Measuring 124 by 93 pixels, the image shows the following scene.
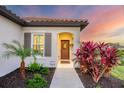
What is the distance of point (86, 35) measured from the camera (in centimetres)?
1759

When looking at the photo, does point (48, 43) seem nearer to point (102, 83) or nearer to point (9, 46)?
point (9, 46)

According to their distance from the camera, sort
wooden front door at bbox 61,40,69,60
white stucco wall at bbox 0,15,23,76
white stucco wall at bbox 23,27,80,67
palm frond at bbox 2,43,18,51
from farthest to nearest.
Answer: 1. wooden front door at bbox 61,40,69,60
2. white stucco wall at bbox 23,27,80,67
3. white stucco wall at bbox 0,15,23,76
4. palm frond at bbox 2,43,18,51

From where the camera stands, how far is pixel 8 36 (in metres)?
11.5

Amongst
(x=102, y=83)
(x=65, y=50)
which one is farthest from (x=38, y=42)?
(x=65, y=50)

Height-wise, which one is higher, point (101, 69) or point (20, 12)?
point (20, 12)

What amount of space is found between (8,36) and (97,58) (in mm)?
4810

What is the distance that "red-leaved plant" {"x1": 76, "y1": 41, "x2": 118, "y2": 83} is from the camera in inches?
382

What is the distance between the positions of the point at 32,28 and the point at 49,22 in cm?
125

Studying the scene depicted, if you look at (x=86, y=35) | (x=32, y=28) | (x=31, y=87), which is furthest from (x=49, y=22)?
(x=31, y=87)

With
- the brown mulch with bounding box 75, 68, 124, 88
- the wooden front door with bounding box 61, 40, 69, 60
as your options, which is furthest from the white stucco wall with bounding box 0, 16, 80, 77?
the wooden front door with bounding box 61, 40, 69, 60

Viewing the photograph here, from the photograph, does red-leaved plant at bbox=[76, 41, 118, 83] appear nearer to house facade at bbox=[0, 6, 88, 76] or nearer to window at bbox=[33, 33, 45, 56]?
house facade at bbox=[0, 6, 88, 76]

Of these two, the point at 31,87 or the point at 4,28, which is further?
the point at 4,28

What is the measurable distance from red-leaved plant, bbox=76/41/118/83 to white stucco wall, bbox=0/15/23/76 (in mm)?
3742
